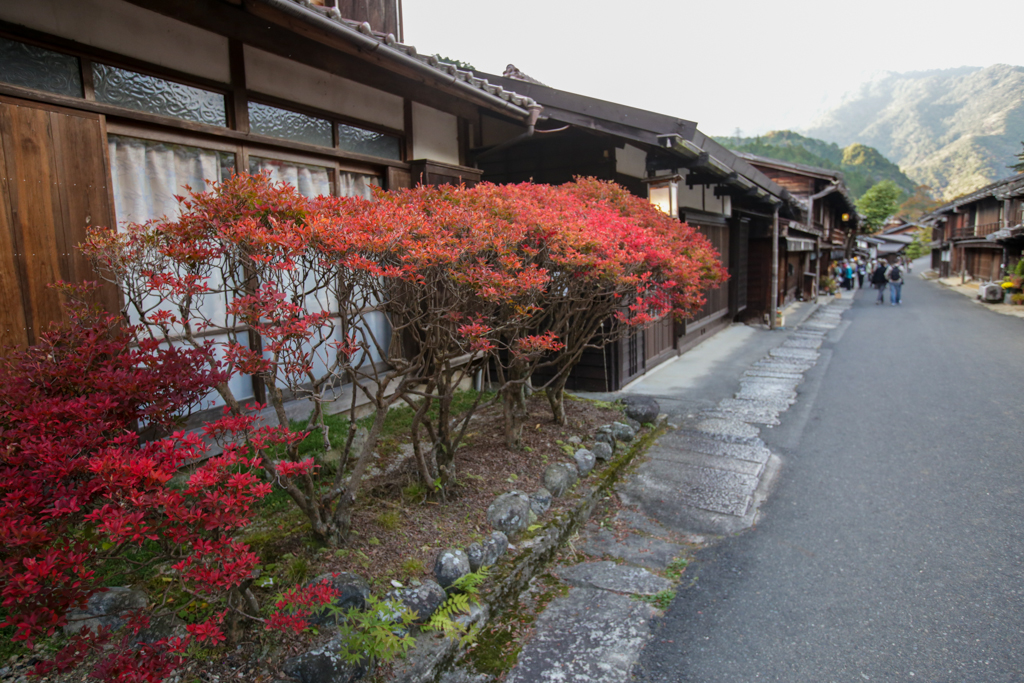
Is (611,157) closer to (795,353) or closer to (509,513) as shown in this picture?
(509,513)

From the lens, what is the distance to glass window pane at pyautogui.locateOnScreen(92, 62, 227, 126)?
14.2 ft

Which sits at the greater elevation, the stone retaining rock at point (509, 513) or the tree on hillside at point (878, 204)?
the tree on hillside at point (878, 204)

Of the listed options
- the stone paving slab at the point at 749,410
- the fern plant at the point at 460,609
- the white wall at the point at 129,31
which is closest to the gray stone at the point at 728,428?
the stone paving slab at the point at 749,410

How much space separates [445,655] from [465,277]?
7.62ft

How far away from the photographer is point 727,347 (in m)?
14.1

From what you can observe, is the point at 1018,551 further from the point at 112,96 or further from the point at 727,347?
the point at 727,347

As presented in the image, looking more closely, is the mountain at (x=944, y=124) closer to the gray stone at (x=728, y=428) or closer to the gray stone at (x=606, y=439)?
the gray stone at (x=728, y=428)

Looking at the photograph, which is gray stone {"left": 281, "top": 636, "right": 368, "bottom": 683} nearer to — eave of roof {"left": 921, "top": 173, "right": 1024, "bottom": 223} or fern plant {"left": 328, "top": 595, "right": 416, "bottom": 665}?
fern plant {"left": 328, "top": 595, "right": 416, "bottom": 665}

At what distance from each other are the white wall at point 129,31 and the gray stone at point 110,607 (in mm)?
3702

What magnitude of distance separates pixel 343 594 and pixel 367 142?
511cm

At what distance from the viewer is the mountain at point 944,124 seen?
333ft

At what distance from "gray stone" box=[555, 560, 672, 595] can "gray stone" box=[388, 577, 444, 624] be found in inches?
49.2

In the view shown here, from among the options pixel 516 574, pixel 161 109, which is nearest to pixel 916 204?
pixel 516 574

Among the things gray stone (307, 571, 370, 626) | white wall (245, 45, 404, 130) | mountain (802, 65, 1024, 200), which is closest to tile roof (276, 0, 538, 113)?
white wall (245, 45, 404, 130)
